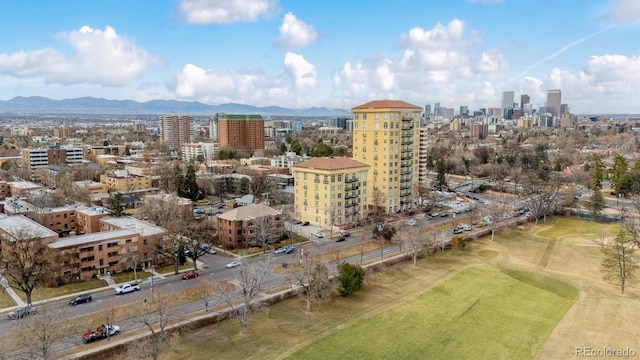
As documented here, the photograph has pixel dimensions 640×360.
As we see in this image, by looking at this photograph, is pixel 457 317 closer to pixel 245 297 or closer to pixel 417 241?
pixel 417 241

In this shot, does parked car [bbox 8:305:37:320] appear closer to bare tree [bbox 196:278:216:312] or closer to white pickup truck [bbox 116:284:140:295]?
white pickup truck [bbox 116:284:140:295]

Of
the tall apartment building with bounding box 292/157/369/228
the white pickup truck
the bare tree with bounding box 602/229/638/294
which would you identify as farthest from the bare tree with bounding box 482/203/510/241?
the white pickup truck

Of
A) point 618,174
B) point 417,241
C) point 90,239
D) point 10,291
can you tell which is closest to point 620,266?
point 417,241

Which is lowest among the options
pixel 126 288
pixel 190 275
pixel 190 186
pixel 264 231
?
pixel 190 275

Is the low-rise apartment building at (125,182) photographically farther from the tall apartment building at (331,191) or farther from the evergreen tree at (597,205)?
the evergreen tree at (597,205)

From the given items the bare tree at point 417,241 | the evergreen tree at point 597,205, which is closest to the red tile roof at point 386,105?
the bare tree at point 417,241

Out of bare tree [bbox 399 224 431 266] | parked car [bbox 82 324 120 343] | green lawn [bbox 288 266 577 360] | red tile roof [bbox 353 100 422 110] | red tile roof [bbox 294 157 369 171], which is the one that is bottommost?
green lawn [bbox 288 266 577 360]

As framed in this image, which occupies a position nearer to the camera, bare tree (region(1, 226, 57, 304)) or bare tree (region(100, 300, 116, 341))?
bare tree (region(100, 300, 116, 341))
